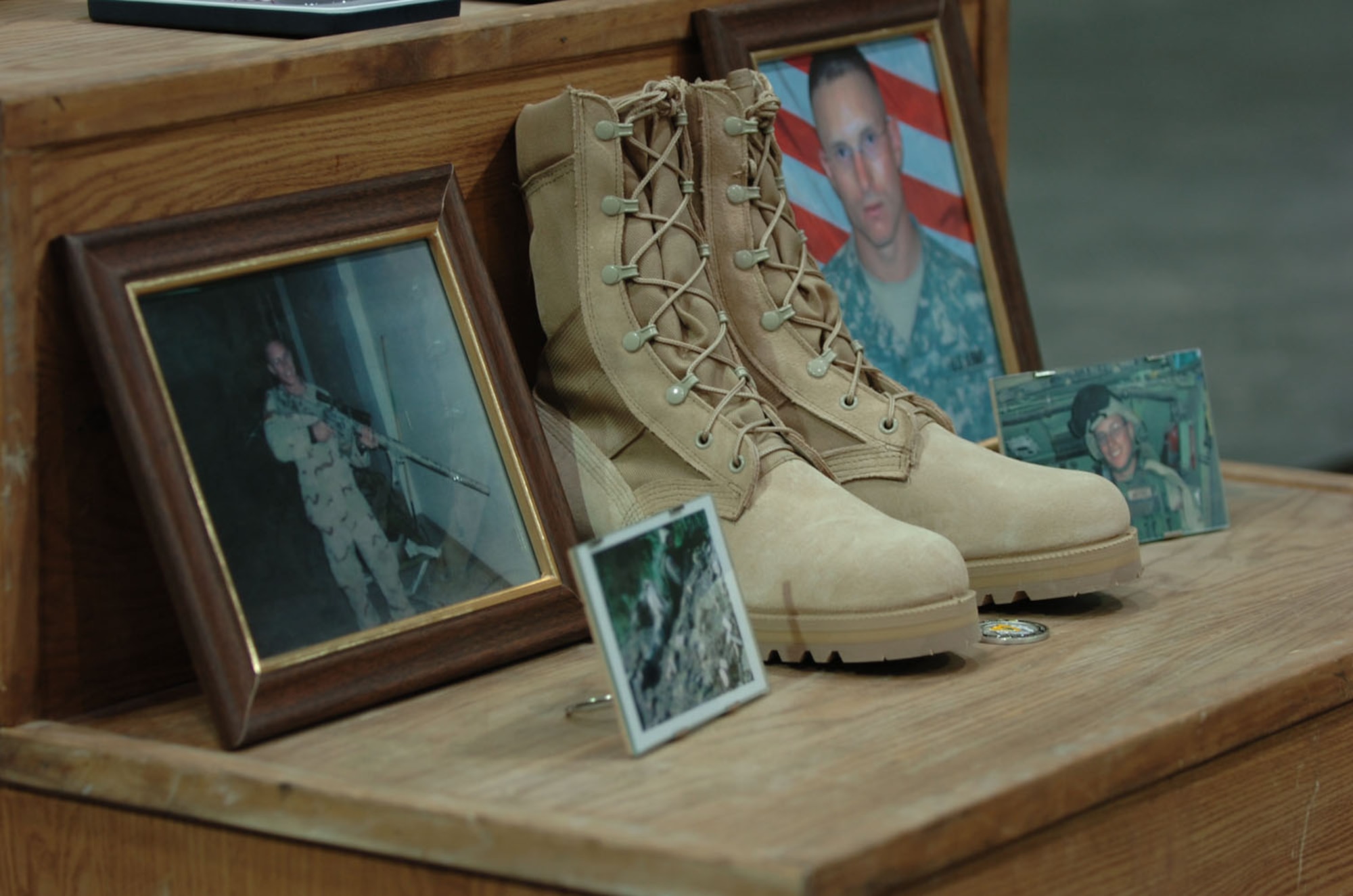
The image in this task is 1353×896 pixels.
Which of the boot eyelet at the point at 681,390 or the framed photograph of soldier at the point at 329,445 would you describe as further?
the boot eyelet at the point at 681,390

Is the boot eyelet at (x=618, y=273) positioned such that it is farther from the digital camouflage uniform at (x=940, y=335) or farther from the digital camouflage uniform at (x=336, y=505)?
the digital camouflage uniform at (x=940, y=335)

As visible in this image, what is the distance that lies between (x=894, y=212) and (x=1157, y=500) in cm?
38

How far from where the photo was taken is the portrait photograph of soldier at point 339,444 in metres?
1.15

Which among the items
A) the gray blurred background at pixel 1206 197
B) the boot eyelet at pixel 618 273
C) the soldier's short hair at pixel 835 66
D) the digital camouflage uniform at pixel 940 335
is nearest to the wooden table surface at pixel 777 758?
the boot eyelet at pixel 618 273

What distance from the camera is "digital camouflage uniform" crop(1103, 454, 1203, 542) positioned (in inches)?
58.6

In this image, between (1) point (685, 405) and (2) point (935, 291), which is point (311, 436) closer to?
(1) point (685, 405)

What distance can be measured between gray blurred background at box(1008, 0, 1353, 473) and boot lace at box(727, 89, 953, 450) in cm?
240

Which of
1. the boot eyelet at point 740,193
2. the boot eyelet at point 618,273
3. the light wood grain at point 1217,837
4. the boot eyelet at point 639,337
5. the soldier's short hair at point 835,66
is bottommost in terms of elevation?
the light wood grain at point 1217,837

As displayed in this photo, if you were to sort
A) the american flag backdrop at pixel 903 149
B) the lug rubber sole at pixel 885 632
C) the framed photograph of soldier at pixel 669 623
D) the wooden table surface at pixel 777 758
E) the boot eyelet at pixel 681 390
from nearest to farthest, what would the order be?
1. the wooden table surface at pixel 777 758
2. the framed photograph of soldier at pixel 669 623
3. the lug rubber sole at pixel 885 632
4. the boot eyelet at pixel 681 390
5. the american flag backdrop at pixel 903 149

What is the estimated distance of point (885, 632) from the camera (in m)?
1.15

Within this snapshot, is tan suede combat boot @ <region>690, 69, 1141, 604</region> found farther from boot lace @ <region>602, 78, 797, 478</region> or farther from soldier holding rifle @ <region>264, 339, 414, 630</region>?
soldier holding rifle @ <region>264, 339, 414, 630</region>

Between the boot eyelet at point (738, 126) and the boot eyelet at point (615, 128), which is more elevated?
the boot eyelet at point (615, 128)

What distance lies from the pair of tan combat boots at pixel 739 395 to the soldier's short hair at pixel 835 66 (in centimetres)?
29

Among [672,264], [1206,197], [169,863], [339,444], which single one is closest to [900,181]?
[672,264]
